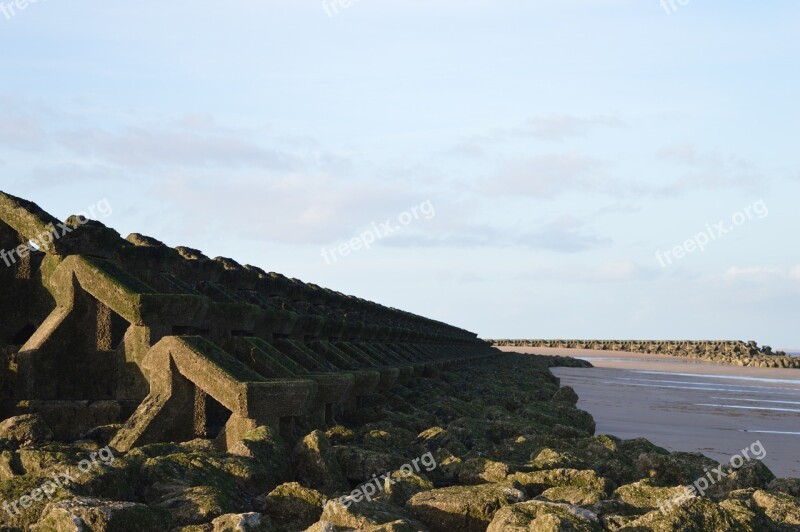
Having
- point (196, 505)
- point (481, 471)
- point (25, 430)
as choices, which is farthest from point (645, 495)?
point (25, 430)

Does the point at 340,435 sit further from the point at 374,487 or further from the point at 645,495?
the point at 645,495

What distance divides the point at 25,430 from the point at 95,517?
255 cm

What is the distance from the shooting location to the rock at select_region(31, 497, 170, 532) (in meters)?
4.25

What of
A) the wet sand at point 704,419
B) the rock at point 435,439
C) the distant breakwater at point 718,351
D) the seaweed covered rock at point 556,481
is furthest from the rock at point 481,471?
the distant breakwater at point 718,351

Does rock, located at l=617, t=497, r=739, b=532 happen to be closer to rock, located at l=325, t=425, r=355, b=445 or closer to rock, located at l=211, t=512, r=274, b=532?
rock, located at l=211, t=512, r=274, b=532

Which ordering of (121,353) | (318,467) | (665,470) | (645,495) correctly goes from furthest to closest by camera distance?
(121,353) < (665,470) < (318,467) < (645,495)

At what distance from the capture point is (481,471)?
259 inches

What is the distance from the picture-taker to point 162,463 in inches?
217

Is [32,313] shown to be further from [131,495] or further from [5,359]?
[131,495]

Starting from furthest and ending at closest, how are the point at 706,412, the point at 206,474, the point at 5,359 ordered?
the point at 706,412 < the point at 5,359 < the point at 206,474

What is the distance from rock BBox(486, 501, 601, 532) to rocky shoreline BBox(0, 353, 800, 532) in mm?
10

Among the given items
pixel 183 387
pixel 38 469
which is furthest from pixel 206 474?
pixel 183 387

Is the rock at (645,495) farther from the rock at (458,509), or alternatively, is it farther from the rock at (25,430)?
the rock at (25,430)

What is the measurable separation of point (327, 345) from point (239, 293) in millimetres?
1248
